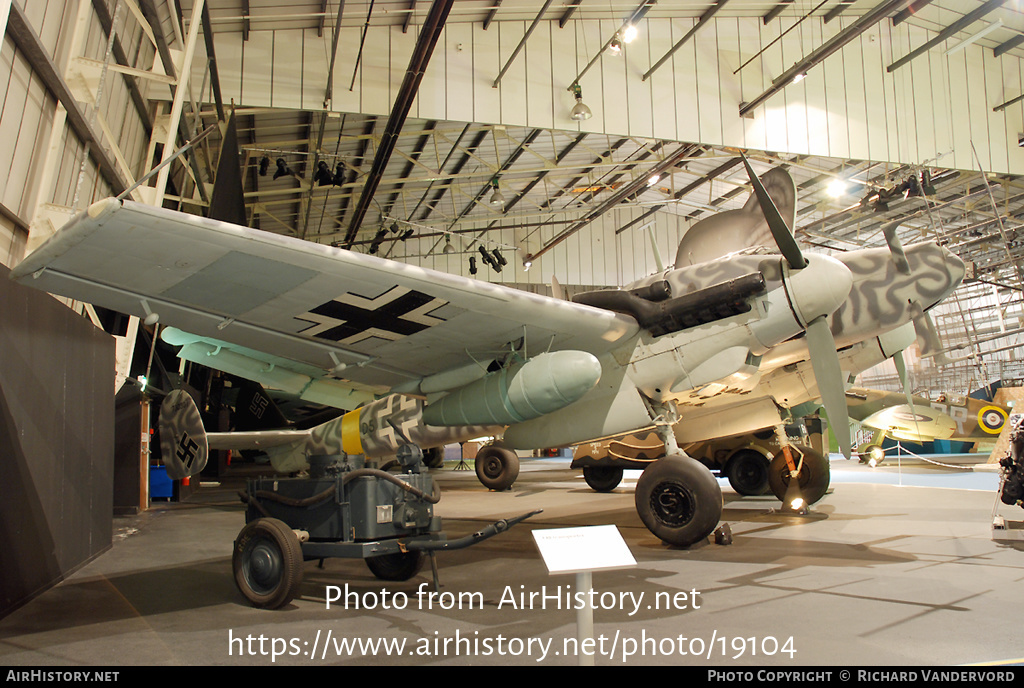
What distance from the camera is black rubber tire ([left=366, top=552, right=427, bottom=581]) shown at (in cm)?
617

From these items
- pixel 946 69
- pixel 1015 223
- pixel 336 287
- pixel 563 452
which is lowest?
pixel 563 452

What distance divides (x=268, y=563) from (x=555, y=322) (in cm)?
354

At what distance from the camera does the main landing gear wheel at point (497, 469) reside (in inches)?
661

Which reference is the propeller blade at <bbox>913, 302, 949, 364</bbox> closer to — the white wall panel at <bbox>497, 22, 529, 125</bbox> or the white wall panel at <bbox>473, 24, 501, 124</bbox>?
the white wall panel at <bbox>497, 22, 529, 125</bbox>

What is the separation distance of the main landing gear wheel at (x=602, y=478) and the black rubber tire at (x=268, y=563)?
37.8ft

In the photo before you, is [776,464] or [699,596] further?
[776,464]

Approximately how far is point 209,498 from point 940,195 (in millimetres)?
26660

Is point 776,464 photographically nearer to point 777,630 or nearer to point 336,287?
point 777,630

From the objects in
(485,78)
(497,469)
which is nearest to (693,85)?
(485,78)

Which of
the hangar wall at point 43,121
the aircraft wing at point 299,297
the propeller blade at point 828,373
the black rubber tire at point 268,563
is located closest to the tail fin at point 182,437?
the hangar wall at point 43,121

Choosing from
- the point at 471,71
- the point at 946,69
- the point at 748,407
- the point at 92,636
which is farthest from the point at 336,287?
the point at 946,69

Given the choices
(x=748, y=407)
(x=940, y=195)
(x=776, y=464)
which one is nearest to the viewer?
(x=748, y=407)

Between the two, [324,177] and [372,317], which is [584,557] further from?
[324,177]

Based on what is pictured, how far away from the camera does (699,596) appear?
5.41 m
